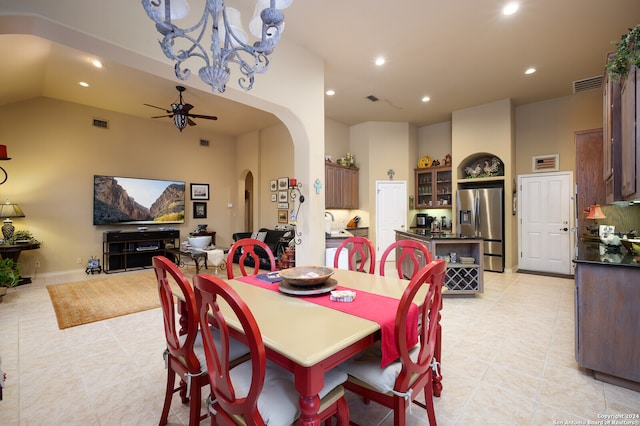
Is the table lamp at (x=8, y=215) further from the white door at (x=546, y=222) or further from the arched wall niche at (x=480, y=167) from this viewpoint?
the white door at (x=546, y=222)

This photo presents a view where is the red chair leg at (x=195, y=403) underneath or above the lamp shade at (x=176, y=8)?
underneath

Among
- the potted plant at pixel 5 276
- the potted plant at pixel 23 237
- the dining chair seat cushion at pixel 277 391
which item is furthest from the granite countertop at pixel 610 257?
the potted plant at pixel 23 237

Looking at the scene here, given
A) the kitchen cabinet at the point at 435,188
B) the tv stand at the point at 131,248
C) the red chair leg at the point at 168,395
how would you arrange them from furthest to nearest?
the kitchen cabinet at the point at 435,188
the tv stand at the point at 131,248
the red chair leg at the point at 168,395

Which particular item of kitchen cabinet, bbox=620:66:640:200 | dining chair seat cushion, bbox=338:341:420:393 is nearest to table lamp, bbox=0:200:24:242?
dining chair seat cushion, bbox=338:341:420:393

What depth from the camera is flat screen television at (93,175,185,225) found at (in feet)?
21.1

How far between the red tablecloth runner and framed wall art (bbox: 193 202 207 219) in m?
7.09

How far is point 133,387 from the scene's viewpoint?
86.4 inches

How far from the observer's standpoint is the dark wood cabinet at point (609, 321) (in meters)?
2.05

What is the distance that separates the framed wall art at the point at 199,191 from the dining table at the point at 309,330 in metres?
6.71

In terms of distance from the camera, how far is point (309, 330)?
1.28 meters

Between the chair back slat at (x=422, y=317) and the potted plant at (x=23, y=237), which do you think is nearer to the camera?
the chair back slat at (x=422, y=317)

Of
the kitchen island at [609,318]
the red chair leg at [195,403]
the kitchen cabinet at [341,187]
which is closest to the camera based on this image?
the red chair leg at [195,403]

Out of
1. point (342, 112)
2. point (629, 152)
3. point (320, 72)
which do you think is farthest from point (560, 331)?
point (342, 112)

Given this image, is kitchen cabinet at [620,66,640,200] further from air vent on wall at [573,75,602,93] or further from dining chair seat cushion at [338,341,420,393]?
air vent on wall at [573,75,602,93]
